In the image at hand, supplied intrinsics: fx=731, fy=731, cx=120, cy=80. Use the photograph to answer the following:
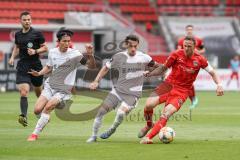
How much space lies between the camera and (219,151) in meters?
11.6

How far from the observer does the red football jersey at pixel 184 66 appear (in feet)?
44.1

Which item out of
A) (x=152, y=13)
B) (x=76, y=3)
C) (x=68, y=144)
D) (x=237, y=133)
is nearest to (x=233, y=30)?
(x=152, y=13)

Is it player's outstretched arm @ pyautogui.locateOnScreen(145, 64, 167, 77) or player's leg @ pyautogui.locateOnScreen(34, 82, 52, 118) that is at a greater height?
player's outstretched arm @ pyautogui.locateOnScreen(145, 64, 167, 77)

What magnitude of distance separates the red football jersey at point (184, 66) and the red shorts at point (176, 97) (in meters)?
0.11

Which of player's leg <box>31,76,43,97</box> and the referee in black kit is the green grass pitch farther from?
the referee in black kit

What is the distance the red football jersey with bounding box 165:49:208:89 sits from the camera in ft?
44.1

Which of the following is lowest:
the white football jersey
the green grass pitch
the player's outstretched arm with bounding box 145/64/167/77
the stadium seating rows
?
the green grass pitch

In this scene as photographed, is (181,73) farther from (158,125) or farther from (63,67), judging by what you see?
(63,67)

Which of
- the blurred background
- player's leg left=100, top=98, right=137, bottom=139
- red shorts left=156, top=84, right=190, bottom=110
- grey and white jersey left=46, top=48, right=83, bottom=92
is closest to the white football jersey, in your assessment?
A: grey and white jersey left=46, top=48, right=83, bottom=92

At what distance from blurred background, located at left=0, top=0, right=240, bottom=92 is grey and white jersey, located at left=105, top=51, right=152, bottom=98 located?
2069 cm

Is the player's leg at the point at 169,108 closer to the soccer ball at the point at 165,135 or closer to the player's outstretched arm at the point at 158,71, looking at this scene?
the soccer ball at the point at 165,135

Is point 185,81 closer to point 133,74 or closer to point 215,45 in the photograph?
point 133,74

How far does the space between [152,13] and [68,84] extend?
105 feet

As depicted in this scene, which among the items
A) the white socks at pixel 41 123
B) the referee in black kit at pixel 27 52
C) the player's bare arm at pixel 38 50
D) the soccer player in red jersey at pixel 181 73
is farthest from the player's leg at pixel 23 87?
the soccer player in red jersey at pixel 181 73
